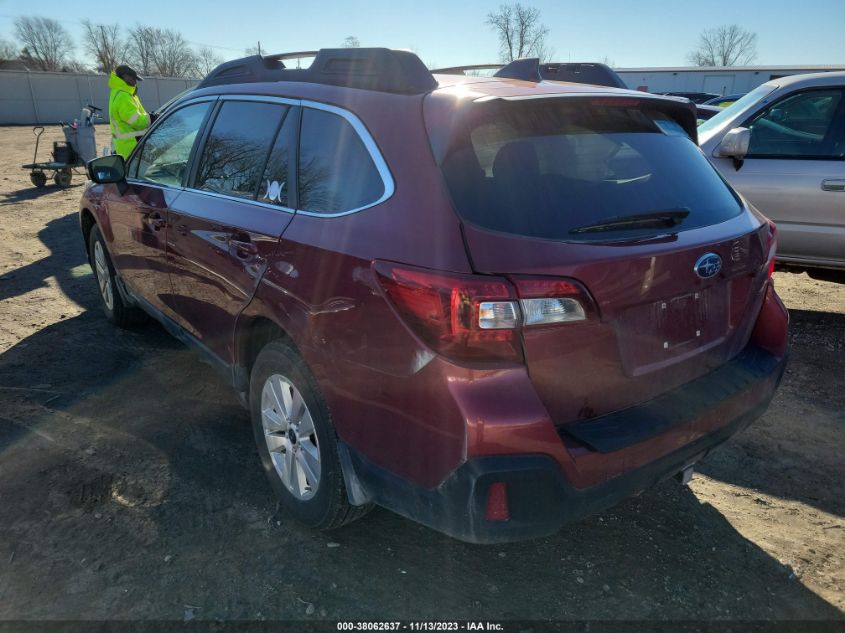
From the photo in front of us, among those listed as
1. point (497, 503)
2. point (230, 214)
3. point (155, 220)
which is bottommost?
point (497, 503)

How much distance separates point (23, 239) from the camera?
807 cm

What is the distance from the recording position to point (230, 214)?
291cm

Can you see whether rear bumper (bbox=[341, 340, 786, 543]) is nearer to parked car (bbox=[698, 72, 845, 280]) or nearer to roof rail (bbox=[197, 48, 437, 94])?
roof rail (bbox=[197, 48, 437, 94])

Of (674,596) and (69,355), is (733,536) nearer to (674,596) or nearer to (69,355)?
(674,596)

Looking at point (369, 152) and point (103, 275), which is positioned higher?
point (369, 152)

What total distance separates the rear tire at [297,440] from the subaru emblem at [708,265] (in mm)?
1394

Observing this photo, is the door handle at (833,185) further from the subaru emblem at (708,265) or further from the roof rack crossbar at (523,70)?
the subaru emblem at (708,265)

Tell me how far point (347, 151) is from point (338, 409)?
94 centimetres

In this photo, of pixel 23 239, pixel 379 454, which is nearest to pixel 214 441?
pixel 379 454

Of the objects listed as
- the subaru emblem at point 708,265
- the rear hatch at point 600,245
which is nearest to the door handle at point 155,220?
the rear hatch at point 600,245

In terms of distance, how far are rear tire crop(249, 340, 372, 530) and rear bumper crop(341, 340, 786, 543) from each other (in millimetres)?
173

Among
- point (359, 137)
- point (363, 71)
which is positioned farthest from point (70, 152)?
point (359, 137)

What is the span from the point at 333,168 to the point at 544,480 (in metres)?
1.36

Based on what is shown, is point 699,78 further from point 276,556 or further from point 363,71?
point 276,556
